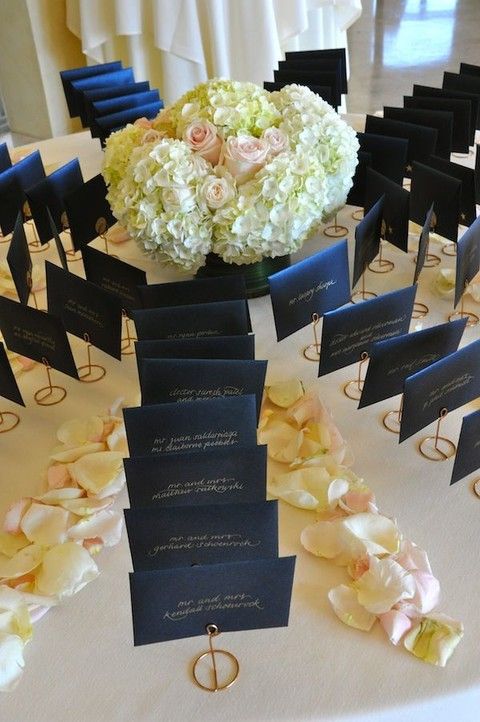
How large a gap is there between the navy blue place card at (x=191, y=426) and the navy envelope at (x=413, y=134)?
0.97 meters

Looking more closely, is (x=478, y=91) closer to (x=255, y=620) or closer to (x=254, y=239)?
(x=254, y=239)

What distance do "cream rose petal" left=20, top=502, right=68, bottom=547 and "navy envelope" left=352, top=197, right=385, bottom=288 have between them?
68cm

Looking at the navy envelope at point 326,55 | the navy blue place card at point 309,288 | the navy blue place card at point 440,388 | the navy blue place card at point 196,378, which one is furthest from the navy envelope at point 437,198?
the navy envelope at point 326,55

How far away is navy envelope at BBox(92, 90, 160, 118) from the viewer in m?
2.04

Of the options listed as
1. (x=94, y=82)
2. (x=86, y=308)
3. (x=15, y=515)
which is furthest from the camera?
(x=94, y=82)

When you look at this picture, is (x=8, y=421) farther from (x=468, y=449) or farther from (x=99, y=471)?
(x=468, y=449)

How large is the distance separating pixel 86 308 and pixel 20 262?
0.24 m

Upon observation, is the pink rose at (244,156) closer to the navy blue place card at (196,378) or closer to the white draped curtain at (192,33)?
the navy blue place card at (196,378)

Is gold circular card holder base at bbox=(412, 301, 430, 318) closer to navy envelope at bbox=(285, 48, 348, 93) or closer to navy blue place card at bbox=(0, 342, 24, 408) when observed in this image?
navy blue place card at bbox=(0, 342, 24, 408)

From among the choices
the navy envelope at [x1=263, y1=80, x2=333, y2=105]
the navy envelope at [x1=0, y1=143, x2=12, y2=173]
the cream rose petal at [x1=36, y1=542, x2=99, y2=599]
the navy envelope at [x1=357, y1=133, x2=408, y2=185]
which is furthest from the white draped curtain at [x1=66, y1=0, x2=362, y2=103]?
the cream rose petal at [x1=36, y1=542, x2=99, y2=599]

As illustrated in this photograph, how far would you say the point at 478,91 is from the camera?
2039mm

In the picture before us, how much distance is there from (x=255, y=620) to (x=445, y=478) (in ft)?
1.20

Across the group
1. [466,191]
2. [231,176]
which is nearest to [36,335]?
[231,176]

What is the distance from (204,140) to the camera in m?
1.33
